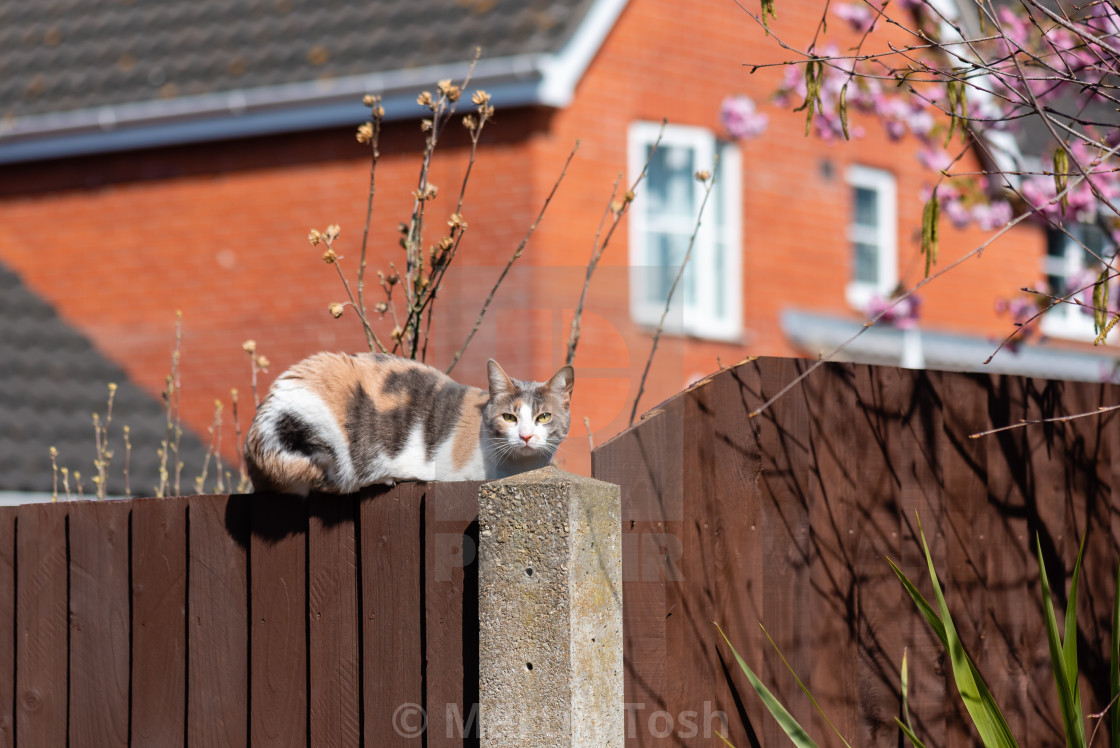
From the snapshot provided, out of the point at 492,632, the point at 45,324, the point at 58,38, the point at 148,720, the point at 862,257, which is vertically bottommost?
the point at 148,720

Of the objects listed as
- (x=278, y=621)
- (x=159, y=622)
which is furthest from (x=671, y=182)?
(x=278, y=621)

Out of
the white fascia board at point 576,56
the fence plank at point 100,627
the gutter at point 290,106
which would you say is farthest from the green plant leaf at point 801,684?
the white fascia board at point 576,56

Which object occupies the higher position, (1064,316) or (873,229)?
(873,229)

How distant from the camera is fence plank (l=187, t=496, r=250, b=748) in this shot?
3.71 m

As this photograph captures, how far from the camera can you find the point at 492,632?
3.01 meters

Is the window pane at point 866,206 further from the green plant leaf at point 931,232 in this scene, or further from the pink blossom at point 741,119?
the green plant leaf at point 931,232

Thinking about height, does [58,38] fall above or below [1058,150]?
above

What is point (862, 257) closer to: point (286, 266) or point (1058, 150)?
point (286, 266)

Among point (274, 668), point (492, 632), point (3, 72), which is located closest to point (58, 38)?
point (3, 72)

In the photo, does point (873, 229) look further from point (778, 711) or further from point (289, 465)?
point (778, 711)

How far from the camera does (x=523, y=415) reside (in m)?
3.77

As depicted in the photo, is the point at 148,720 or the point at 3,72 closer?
the point at 148,720

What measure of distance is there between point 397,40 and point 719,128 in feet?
8.36

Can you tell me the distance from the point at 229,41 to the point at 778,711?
28.1 ft
